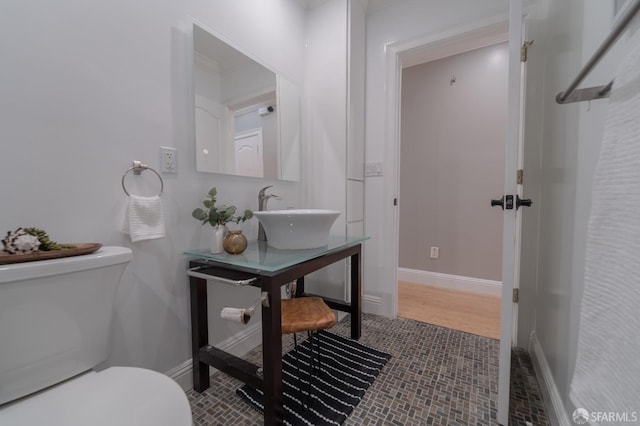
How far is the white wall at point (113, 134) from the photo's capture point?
79 centimetres

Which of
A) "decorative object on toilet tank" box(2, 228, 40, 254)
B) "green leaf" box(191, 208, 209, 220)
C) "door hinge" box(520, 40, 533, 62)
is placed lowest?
"decorative object on toilet tank" box(2, 228, 40, 254)

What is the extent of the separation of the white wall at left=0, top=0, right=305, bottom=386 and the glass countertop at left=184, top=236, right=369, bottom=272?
0.72ft

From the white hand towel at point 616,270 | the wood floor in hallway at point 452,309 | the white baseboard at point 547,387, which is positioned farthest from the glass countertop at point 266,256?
the wood floor in hallway at point 452,309

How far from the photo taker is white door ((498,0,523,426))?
955 mm

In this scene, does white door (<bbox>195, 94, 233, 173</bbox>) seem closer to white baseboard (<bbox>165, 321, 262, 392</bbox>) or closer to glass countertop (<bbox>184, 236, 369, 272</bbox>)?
glass countertop (<bbox>184, 236, 369, 272</bbox>)

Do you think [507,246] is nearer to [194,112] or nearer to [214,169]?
[214,169]

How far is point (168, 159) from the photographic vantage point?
116 centimetres

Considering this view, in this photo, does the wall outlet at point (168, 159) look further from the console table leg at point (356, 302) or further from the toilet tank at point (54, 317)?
the console table leg at point (356, 302)

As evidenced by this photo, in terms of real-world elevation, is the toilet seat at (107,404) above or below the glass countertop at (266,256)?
below

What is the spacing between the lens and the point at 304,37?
2023 mm

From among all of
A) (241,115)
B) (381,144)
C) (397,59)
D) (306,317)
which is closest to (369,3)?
(397,59)

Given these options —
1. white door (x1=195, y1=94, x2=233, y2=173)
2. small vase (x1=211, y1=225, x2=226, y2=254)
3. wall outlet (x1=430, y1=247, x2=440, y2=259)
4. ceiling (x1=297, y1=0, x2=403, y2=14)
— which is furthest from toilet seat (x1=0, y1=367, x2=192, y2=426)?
wall outlet (x1=430, y1=247, x2=440, y2=259)

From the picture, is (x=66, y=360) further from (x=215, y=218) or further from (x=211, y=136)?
(x=211, y=136)

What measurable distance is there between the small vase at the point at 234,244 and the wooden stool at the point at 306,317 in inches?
15.5
